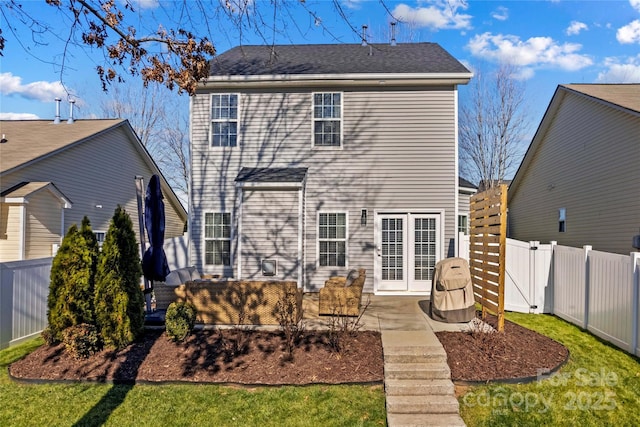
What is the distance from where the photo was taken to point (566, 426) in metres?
4.66

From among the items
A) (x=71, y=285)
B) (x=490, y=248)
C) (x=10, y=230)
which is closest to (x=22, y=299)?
(x=71, y=285)

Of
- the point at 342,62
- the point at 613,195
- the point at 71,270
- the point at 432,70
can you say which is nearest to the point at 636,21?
the point at 613,195

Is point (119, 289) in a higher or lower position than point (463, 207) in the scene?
lower

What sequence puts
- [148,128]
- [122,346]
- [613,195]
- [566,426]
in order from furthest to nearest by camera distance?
[148,128] → [613,195] → [122,346] → [566,426]

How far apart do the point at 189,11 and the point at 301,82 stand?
639 centimetres

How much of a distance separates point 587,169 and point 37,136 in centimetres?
1630

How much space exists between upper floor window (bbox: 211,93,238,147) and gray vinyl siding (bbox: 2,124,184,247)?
4999mm

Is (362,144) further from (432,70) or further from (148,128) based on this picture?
(148,128)

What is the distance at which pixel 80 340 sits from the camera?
6.07m

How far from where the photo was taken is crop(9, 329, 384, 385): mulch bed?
557 centimetres

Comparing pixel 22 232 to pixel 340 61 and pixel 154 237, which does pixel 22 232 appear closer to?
pixel 154 237

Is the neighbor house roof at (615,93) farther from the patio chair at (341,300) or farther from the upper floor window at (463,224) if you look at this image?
the patio chair at (341,300)

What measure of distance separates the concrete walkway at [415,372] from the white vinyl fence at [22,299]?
183 inches

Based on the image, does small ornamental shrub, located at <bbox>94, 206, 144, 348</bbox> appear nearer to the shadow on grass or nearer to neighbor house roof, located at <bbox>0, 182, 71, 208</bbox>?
the shadow on grass
